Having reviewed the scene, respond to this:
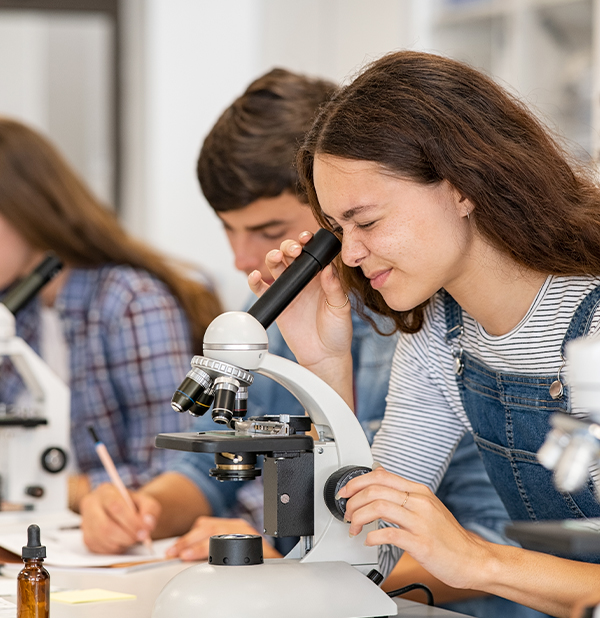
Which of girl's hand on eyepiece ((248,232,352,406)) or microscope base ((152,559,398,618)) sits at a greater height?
girl's hand on eyepiece ((248,232,352,406))

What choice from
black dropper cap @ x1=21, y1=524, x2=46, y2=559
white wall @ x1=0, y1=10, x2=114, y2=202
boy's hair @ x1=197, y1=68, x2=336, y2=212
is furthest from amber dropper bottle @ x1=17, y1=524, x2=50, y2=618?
white wall @ x1=0, y1=10, x2=114, y2=202

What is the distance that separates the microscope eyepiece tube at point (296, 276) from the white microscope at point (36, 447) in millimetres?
742

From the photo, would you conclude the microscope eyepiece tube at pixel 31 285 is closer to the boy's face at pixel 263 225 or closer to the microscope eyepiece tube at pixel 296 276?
the boy's face at pixel 263 225

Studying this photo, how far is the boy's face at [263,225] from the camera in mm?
1778

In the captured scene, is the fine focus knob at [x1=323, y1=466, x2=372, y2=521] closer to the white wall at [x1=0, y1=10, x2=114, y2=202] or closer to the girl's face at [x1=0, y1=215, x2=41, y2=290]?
the girl's face at [x1=0, y1=215, x2=41, y2=290]

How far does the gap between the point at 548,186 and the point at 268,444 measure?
→ 1.71 feet

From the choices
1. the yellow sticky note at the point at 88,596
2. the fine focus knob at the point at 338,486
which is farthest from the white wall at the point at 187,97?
the fine focus knob at the point at 338,486

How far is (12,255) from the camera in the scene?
2.48 metres

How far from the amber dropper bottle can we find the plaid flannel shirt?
3.85 feet

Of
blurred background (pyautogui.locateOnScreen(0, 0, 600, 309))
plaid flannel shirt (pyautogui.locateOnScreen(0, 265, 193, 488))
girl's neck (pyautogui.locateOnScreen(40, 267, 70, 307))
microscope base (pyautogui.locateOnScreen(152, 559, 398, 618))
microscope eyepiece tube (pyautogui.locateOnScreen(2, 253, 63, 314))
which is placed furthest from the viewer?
blurred background (pyautogui.locateOnScreen(0, 0, 600, 309))

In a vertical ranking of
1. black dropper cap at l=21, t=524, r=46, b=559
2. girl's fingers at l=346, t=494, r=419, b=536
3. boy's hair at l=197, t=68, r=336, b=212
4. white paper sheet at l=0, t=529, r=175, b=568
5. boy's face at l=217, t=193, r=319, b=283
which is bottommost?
white paper sheet at l=0, t=529, r=175, b=568

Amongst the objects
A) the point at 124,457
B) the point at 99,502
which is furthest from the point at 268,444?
the point at 124,457

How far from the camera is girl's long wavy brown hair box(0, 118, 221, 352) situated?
244 centimetres

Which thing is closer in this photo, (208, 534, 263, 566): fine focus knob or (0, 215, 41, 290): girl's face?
(208, 534, 263, 566): fine focus knob
